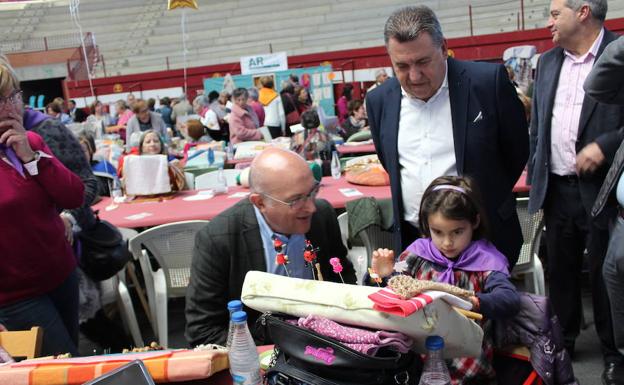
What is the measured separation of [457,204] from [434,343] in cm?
80

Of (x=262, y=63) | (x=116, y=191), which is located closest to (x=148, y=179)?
(x=116, y=191)

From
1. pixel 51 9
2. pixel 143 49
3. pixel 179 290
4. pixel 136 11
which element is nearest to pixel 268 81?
pixel 179 290

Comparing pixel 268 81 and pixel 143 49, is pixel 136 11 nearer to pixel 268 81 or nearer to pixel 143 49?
pixel 143 49

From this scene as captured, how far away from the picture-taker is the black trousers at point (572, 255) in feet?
9.22

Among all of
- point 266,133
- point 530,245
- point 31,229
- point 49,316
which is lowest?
point 530,245

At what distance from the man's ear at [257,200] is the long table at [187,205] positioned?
174cm

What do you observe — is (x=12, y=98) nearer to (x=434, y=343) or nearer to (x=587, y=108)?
(x=434, y=343)

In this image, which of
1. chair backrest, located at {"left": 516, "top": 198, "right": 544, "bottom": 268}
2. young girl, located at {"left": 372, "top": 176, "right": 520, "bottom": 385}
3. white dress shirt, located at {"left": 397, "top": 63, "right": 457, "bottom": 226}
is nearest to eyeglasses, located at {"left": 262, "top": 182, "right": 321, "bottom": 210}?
young girl, located at {"left": 372, "top": 176, "right": 520, "bottom": 385}

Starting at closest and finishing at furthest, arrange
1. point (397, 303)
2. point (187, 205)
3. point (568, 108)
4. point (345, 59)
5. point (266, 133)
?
1. point (397, 303)
2. point (568, 108)
3. point (187, 205)
4. point (266, 133)
5. point (345, 59)

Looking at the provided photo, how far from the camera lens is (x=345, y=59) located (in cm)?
1688

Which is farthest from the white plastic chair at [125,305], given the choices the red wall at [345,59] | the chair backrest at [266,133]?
the red wall at [345,59]

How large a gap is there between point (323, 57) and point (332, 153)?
12.7 metres

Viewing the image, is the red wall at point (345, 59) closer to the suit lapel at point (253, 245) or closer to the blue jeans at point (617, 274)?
the blue jeans at point (617, 274)

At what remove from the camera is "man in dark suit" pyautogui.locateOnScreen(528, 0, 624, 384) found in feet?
8.56
